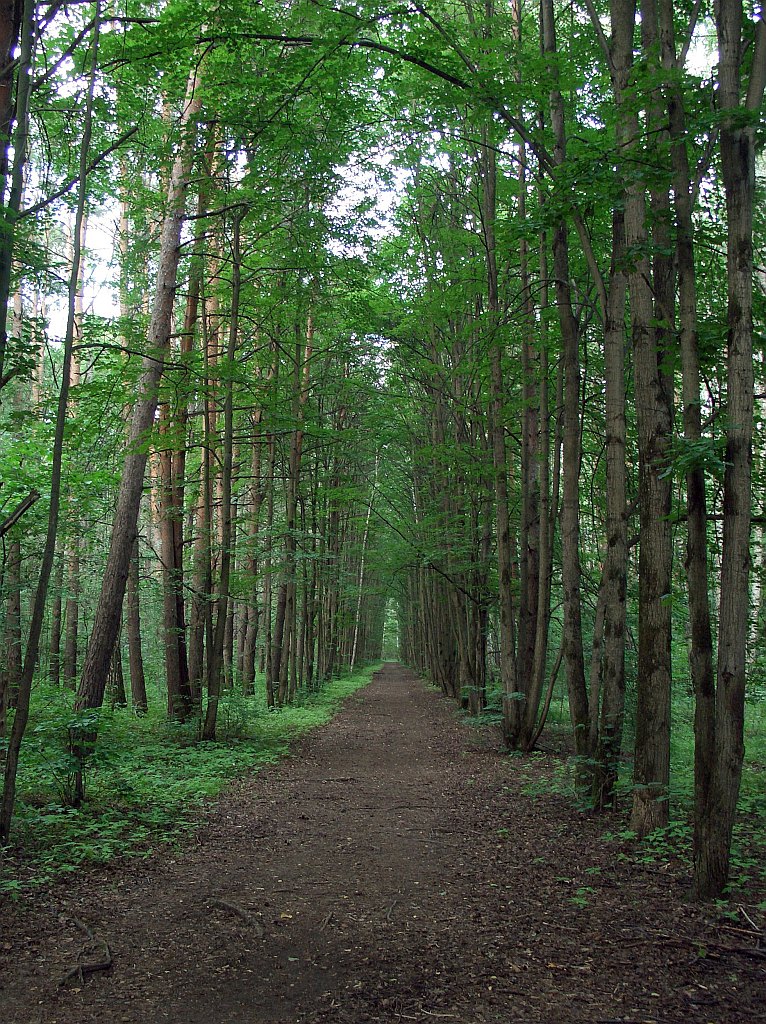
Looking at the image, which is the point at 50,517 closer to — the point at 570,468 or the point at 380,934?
the point at 380,934

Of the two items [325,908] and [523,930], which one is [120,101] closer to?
[325,908]

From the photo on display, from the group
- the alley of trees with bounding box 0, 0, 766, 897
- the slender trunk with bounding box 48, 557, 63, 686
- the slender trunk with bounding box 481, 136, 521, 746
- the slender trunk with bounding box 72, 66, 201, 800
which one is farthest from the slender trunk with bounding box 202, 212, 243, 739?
the slender trunk with bounding box 48, 557, 63, 686

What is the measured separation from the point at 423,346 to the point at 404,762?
10617mm

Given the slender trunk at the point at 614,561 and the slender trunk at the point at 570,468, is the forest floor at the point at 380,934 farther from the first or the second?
the slender trunk at the point at 570,468

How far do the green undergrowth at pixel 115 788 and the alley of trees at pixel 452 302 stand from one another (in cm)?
21

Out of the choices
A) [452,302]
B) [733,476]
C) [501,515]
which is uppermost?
[452,302]

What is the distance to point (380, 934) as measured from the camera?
4.31 metres

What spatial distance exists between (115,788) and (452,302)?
9.63m

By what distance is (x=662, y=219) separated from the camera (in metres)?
5.89

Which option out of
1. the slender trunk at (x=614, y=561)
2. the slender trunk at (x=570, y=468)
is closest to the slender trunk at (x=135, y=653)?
the slender trunk at (x=570, y=468)

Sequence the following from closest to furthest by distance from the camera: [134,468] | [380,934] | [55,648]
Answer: [380,934], [134,468], [55,648]

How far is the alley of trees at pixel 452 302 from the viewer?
4.87 meters

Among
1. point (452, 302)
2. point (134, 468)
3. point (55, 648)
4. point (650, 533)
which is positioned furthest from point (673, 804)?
point (55, 648)

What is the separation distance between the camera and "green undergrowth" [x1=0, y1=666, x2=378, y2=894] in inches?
219
